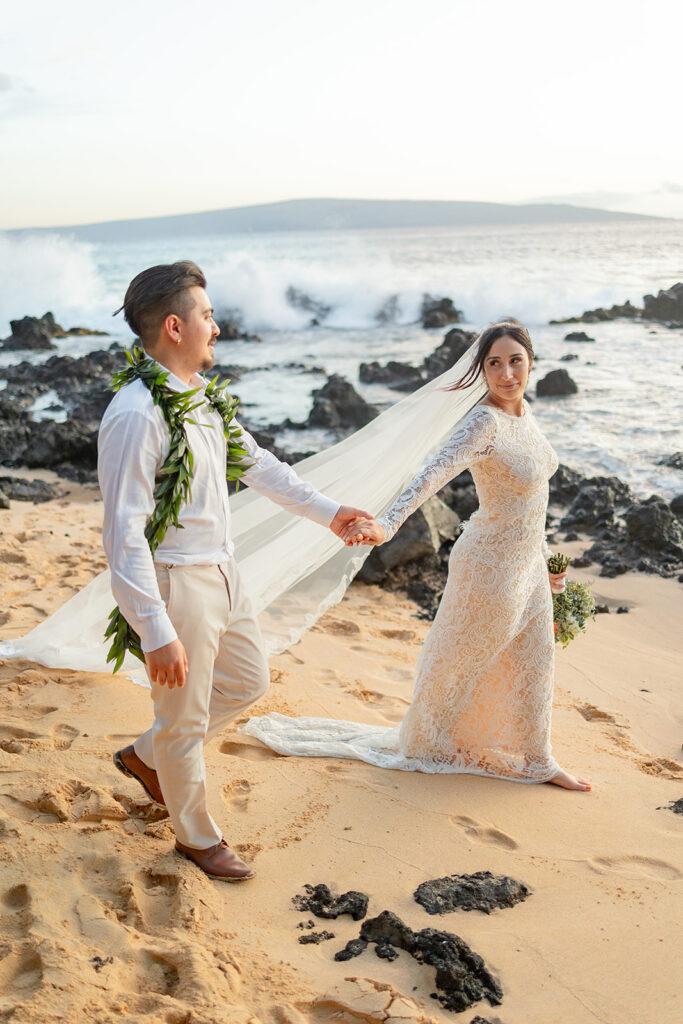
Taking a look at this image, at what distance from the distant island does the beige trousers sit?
127649 millimetres

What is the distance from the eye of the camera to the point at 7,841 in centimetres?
332

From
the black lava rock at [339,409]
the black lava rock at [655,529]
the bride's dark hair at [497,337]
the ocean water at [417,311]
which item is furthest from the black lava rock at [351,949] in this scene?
the black lava rock at [339,409]

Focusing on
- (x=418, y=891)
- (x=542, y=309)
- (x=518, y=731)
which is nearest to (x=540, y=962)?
(x=418, y=891)

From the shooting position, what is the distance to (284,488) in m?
3.80

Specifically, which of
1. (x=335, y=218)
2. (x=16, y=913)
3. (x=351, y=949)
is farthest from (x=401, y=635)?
(x=335, y=218)

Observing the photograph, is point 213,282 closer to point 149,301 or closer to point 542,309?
point 542,309

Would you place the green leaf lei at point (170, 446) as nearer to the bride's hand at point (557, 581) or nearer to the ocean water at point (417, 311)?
the bride's hand at point (557, 581)

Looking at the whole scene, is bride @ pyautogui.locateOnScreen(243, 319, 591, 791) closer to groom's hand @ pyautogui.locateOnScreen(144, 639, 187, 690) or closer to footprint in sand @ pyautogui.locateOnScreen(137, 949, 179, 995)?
groom's hand @ pyautogui.locateOnScreen(144, 639, 187, 690)

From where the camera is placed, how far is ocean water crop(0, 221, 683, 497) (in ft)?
49.7

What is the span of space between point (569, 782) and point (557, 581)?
974mm

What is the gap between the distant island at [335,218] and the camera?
127688mm

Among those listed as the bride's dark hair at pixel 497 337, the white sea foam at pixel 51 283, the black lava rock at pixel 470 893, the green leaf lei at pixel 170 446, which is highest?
the white sea foam at pixel 51 283

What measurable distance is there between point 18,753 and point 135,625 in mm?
1634

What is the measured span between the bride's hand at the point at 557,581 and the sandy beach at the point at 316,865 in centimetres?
92
